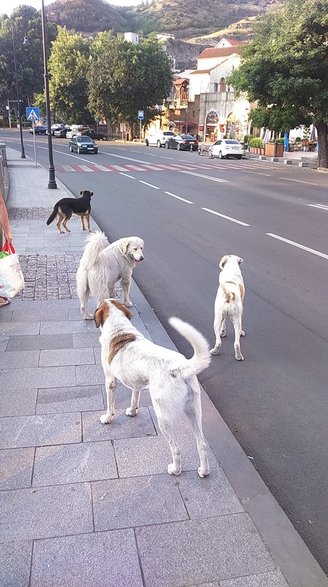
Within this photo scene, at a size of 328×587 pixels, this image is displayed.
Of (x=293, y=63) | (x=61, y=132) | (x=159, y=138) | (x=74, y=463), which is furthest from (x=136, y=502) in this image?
(x=61, y=132)

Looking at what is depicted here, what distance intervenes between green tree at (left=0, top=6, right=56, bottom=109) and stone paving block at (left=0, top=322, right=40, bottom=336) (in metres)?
86.8

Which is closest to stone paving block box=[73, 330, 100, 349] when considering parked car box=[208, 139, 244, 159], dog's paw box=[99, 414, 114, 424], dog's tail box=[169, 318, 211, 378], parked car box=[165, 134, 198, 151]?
dog's paw box=[99, 414, 114, 424]

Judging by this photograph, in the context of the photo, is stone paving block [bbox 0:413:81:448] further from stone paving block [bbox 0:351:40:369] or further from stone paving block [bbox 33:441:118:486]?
stone paving block [bbox 0:351:40:369]

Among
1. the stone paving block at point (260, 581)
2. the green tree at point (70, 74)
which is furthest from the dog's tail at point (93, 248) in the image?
the green tree at point (70, 74)

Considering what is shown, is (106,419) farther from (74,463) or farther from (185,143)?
(185,143)

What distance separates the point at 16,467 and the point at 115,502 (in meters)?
0.82

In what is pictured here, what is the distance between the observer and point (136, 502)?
3.12 metres

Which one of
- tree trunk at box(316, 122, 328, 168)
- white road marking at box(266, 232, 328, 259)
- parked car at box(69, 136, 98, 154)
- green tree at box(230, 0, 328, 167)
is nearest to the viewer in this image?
white road marking at box(266, 232, 328, 259)

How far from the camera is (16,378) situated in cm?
469

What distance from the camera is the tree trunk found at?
29073mm

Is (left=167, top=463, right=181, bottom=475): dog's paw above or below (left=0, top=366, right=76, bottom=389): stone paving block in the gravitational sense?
above

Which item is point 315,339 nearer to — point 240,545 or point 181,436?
point 181,436

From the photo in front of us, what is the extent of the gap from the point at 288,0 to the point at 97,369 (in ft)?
95.7

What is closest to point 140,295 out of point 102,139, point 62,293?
point 62,293
